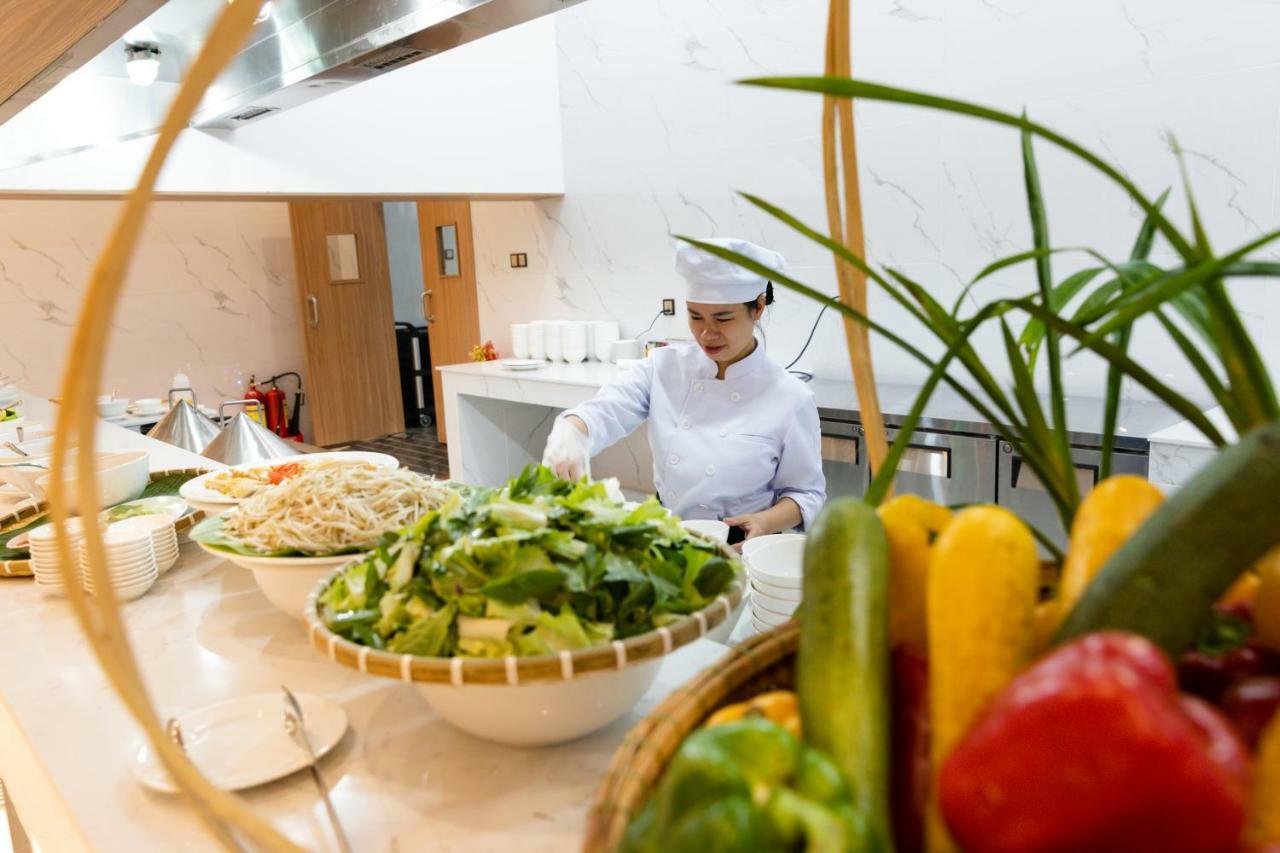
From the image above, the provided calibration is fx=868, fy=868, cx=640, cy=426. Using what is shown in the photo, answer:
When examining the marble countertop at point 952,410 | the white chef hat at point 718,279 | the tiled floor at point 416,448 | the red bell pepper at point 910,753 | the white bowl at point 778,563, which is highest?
the white chef hat at point 718,279

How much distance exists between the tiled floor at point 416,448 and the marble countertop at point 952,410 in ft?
8.02

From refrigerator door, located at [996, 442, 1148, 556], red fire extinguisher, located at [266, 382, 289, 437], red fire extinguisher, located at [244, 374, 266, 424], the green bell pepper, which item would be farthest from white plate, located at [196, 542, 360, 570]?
red fire extinguisher, located at [266, 382, 289, 437]

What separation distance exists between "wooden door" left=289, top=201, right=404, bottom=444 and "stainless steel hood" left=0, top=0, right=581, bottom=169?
188 inches

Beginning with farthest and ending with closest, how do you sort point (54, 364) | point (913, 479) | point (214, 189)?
point (54, 364) < point (214, 189) < point (913, 479)

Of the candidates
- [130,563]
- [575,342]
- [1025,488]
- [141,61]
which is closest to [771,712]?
[130,563]

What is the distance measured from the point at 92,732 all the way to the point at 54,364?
20.7ft

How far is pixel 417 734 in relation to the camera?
36.1 inches

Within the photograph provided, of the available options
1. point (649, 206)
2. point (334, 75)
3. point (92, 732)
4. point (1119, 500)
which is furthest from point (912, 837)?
point (649, 206)

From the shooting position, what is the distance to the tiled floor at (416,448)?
6.59 meters

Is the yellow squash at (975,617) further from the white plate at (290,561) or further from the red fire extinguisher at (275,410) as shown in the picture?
the red fire extinguisher at (275,410)

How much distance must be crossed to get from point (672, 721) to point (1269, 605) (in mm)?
355

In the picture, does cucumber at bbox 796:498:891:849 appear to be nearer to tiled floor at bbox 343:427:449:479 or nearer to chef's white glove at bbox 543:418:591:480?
chef's white glove at bbox 543:418:591:480

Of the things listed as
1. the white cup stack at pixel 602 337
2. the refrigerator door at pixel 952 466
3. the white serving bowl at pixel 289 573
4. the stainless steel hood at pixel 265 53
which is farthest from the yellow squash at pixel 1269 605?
the white cup stack at pixel 602 337

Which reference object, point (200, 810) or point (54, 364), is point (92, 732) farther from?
point (54, 364)
